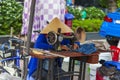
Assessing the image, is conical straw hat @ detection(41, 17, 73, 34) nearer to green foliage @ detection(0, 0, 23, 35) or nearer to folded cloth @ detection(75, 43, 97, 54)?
Result: folded cloth @ detection(75, 43, 97, 54)

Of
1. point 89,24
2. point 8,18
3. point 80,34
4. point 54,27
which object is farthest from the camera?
point 89,24

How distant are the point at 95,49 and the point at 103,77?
94 cm

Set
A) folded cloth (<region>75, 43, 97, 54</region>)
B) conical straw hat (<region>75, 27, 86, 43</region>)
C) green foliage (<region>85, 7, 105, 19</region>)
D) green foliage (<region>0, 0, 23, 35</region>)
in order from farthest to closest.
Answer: green foliage (<region>85, 7, 105, 19</region>)
green foliage (<region>0, 0, 23, 35</region>)
conical straw hat (<region>75, 27, 86, 43</region>)
folded cloth (<region>75, 43, 97, 54</region>)

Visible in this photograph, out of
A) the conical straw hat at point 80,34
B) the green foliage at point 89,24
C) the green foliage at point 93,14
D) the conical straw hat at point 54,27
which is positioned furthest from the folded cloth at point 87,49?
the green foliage at point 93,14

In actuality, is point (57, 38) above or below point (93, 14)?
below

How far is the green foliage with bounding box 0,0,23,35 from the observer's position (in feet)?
34.2

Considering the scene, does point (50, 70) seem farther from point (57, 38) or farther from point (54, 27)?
point (54, 27)

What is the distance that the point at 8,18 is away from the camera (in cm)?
1041

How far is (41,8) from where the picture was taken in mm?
5039

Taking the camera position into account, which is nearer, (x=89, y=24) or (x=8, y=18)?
(x=8, y=18)

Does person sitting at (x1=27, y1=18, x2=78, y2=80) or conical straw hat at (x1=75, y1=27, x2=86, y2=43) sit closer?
person sitting at (x1=27, y1=18, x2=78, y2=80)

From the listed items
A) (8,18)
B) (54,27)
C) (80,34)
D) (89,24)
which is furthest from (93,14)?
(54,27)

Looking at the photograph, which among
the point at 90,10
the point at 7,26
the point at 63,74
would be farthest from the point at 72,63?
the point at 90,10

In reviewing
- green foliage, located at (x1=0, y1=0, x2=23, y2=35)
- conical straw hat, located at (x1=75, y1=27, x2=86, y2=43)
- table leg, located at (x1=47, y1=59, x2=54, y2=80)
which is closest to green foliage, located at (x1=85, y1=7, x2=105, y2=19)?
green foliage, located at (x1=0, y1=0, x2=23, y2=35)
